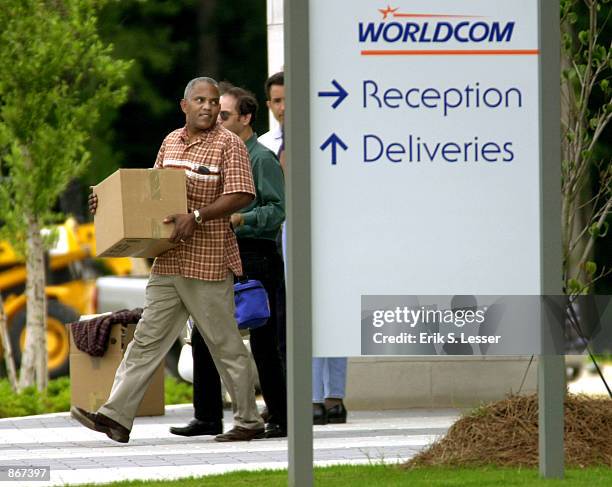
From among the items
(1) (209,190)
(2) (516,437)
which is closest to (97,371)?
(1) (209,190)

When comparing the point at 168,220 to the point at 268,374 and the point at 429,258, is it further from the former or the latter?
the point at 429,258

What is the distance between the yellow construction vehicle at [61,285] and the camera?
19719 mm

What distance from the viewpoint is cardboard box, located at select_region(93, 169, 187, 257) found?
8883 millimetres

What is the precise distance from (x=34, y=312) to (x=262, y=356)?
4.77 m

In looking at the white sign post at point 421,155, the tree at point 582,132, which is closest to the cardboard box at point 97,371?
the tree at point 582,132

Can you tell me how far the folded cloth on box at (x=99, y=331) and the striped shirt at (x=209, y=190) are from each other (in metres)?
1.70

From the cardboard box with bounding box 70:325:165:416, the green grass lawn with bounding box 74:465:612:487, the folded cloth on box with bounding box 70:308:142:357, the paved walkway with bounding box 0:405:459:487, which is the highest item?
the folded cloth on box with bounding box 70:308:142:357

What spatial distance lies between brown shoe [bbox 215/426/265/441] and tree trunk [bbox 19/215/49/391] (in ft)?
15.7

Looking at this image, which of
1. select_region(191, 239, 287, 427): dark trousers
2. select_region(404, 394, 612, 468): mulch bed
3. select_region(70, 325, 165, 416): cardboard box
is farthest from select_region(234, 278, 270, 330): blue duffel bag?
select_region(404, 394, 612, 468): mulch bed

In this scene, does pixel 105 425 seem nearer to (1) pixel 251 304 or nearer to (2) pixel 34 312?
(1) pixel 251 304

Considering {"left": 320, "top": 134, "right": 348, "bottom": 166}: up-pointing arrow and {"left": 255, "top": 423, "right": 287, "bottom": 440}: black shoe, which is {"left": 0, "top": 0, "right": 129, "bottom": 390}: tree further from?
{"left": 320, "top": 134, "right": 348, "bottom": 166}: up-pointing arrow

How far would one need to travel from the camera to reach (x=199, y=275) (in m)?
9.19

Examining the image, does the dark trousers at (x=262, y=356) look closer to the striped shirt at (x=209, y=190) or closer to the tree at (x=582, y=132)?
the striped shirt at (x=209, y=190)

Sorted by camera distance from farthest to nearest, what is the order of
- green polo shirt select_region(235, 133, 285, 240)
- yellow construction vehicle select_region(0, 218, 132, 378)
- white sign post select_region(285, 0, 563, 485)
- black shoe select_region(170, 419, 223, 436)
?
1. yellow construction vehicle select_region(0, 218, 132, 378)
2. black shoe select_region(170, 419, 223, 436)
3. green polo shirt select_region(235, 133, 285, 240)
4. white sign post select_region(285, 0, 563, 485)
